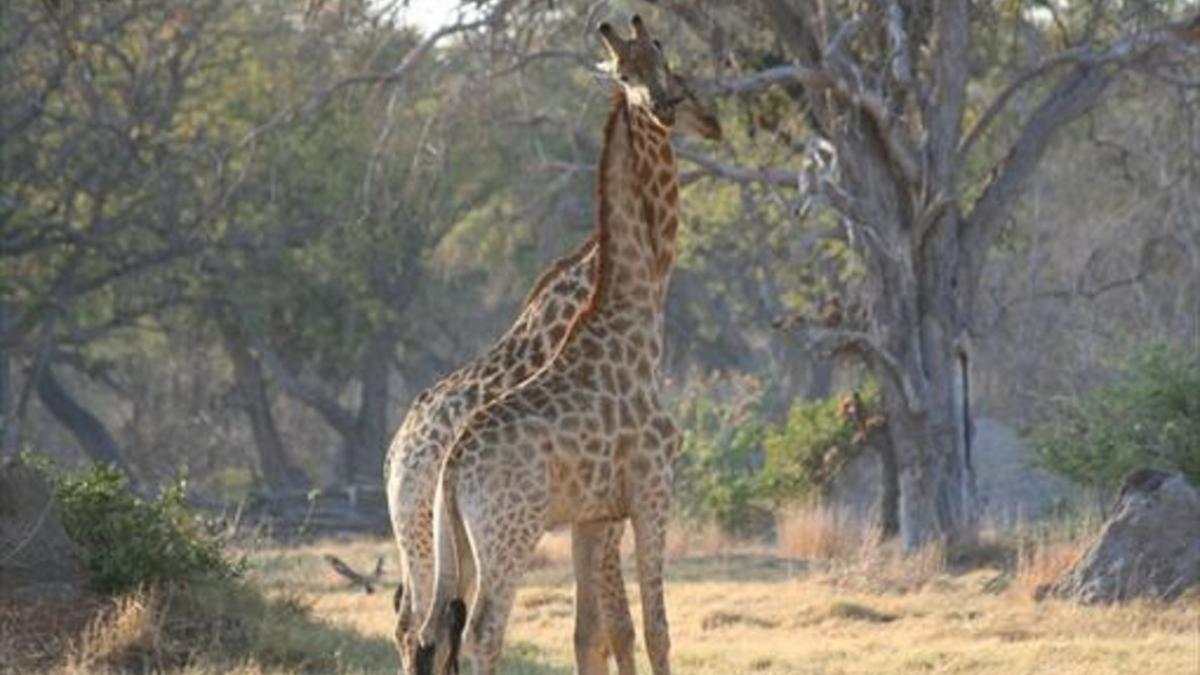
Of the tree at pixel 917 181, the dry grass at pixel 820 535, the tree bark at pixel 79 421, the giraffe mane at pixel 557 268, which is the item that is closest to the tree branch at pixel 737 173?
the tree at pixel 917 181

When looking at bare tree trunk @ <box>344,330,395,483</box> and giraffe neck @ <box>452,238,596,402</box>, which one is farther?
bare tree trunk @ <box>344,330,395,483</box>

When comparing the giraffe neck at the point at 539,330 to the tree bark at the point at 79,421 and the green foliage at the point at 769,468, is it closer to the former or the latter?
the green foliage at the point at 769,468

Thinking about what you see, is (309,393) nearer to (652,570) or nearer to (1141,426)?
(1141,426)

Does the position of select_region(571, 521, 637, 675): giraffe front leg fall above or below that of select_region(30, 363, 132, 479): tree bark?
below

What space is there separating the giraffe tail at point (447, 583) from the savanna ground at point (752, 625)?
2.40m

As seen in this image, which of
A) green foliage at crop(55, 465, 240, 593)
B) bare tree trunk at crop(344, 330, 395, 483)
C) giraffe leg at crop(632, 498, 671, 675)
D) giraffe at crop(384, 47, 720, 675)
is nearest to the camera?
giraffe leg at crop(632, 498, 671, 675)

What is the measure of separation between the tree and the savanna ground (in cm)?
110

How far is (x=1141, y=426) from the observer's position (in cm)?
1831

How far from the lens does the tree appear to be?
1803 cm

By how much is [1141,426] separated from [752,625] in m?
5.16

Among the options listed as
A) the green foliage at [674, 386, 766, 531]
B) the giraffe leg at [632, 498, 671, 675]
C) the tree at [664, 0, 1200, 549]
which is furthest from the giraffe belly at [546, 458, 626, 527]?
the green foliage at [674, 386, 766, 531]

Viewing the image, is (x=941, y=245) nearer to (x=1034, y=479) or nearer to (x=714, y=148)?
(x=714, y=148)

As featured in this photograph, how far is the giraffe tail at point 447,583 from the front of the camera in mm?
8398

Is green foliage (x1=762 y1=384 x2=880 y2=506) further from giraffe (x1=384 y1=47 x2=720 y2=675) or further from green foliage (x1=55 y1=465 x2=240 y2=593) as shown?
giraffe (x1=384 y1=47 x2=720 y2=675)
